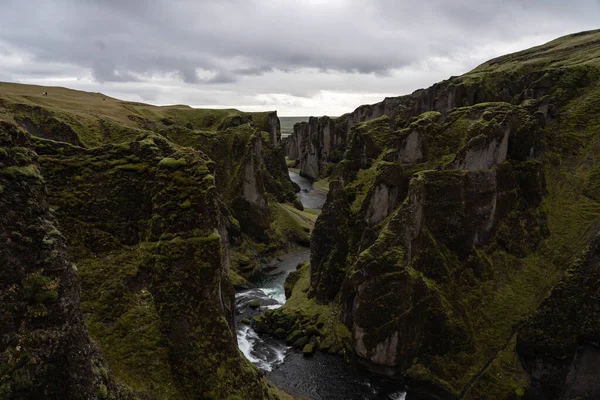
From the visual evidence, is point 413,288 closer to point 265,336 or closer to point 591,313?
point 591,313

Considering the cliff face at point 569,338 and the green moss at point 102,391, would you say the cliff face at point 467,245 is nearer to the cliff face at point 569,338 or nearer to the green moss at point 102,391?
the cliff face at point 569,338

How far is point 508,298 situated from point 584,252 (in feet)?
37.4

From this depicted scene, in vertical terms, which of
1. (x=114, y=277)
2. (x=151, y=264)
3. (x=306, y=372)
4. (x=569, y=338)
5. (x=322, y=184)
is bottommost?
(x=306, y=372)

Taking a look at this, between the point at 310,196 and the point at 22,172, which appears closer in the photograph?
the point at 22,172

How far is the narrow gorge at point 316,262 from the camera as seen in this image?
1841cm

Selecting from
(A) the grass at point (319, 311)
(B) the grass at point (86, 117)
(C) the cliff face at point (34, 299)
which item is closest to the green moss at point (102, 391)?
(C) the cliff face at point (34, 299)

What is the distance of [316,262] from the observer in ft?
211

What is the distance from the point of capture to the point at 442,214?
169ft

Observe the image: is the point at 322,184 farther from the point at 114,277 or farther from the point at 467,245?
the point at 114,277

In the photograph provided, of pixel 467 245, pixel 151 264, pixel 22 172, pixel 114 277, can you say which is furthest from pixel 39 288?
pixel 467 245

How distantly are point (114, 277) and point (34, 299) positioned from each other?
9.86 meters

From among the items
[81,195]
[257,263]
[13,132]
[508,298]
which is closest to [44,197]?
[13,132]

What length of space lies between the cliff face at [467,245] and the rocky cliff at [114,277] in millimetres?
21723

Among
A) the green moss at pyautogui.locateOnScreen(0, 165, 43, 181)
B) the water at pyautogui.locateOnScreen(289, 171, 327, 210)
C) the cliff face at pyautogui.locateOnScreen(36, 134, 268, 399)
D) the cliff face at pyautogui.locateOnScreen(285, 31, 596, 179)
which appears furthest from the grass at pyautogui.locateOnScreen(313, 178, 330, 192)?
the green moss at pyautogui.locateOnScreen(0, 165, 43, 181)
